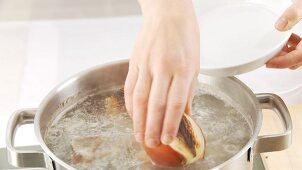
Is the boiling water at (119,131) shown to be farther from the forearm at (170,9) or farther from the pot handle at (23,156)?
the forearm at (170,9)

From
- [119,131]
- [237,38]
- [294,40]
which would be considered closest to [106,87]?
[119,131]

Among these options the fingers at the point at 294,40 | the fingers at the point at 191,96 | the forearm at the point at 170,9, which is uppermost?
the forearm at the point at 170,9

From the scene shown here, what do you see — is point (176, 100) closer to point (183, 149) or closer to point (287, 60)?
point (183, 149)

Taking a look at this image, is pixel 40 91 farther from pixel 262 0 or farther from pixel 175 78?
pixel 175 78

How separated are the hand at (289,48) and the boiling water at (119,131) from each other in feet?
0.33

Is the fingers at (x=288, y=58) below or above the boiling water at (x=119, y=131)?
above

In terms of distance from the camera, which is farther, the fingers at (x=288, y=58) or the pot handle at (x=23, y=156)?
the fingers at (x=288, y=58)

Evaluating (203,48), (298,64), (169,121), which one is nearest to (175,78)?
(169,121)

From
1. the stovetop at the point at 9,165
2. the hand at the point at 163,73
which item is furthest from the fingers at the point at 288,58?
the hand at the point at 163,73

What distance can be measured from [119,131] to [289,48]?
303 mm

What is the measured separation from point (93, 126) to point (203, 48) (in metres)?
0.18

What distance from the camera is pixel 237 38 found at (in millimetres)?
838

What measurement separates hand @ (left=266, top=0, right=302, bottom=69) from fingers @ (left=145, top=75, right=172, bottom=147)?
0.28 metres

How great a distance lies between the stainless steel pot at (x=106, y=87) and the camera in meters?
0.66
